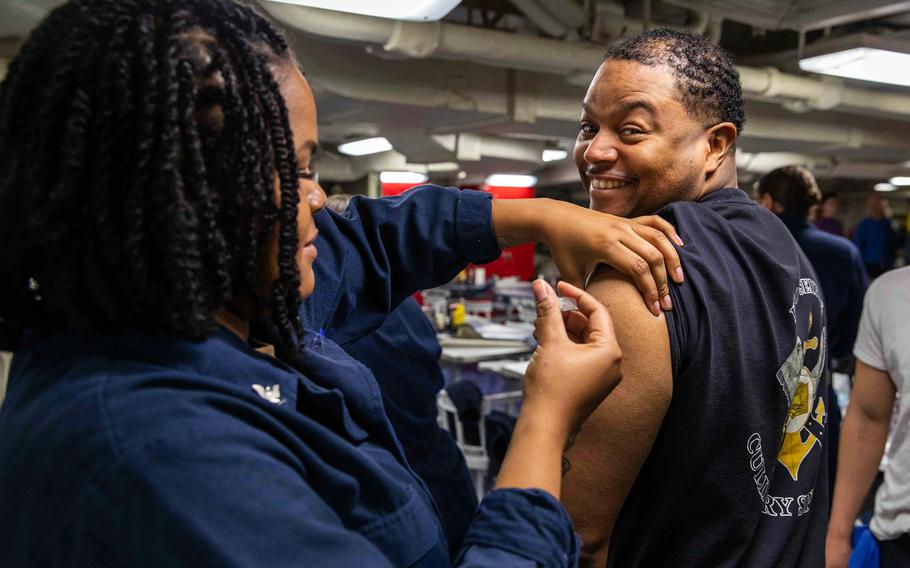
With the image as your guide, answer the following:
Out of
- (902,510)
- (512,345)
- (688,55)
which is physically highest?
(688,55)

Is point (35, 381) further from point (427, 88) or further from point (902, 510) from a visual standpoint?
point (427, 88)

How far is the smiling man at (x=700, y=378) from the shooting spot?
110 cm

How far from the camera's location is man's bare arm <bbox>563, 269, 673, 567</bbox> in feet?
3.58

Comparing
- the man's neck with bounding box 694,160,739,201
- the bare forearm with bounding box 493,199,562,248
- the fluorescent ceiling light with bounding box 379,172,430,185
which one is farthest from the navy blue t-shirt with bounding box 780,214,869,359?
the fluorescent ceiling light with bounding box 379,172,430,185

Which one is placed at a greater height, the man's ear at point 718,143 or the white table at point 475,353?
the man's ear at point 718,143

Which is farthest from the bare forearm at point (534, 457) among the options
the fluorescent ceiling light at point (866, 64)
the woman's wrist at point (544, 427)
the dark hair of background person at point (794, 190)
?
the fluorescent ceiling light at point (866, 64)

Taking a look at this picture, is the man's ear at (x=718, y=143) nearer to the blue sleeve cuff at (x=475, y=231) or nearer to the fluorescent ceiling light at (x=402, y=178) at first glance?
the blue sleeve cuff at (x=475, y=231)

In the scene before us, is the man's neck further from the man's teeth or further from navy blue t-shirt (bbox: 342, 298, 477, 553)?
navy blue t-shirt (bbox: 342, 298, 477, 553)

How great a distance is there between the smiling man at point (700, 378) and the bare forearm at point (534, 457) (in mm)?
314

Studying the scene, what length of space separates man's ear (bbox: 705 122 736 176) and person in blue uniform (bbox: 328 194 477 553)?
1251 mm

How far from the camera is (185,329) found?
27.3 inches

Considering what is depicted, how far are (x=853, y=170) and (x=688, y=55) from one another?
12.1 meters

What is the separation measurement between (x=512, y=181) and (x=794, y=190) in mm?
9940

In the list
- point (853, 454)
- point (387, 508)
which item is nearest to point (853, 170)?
point (853, 454)
